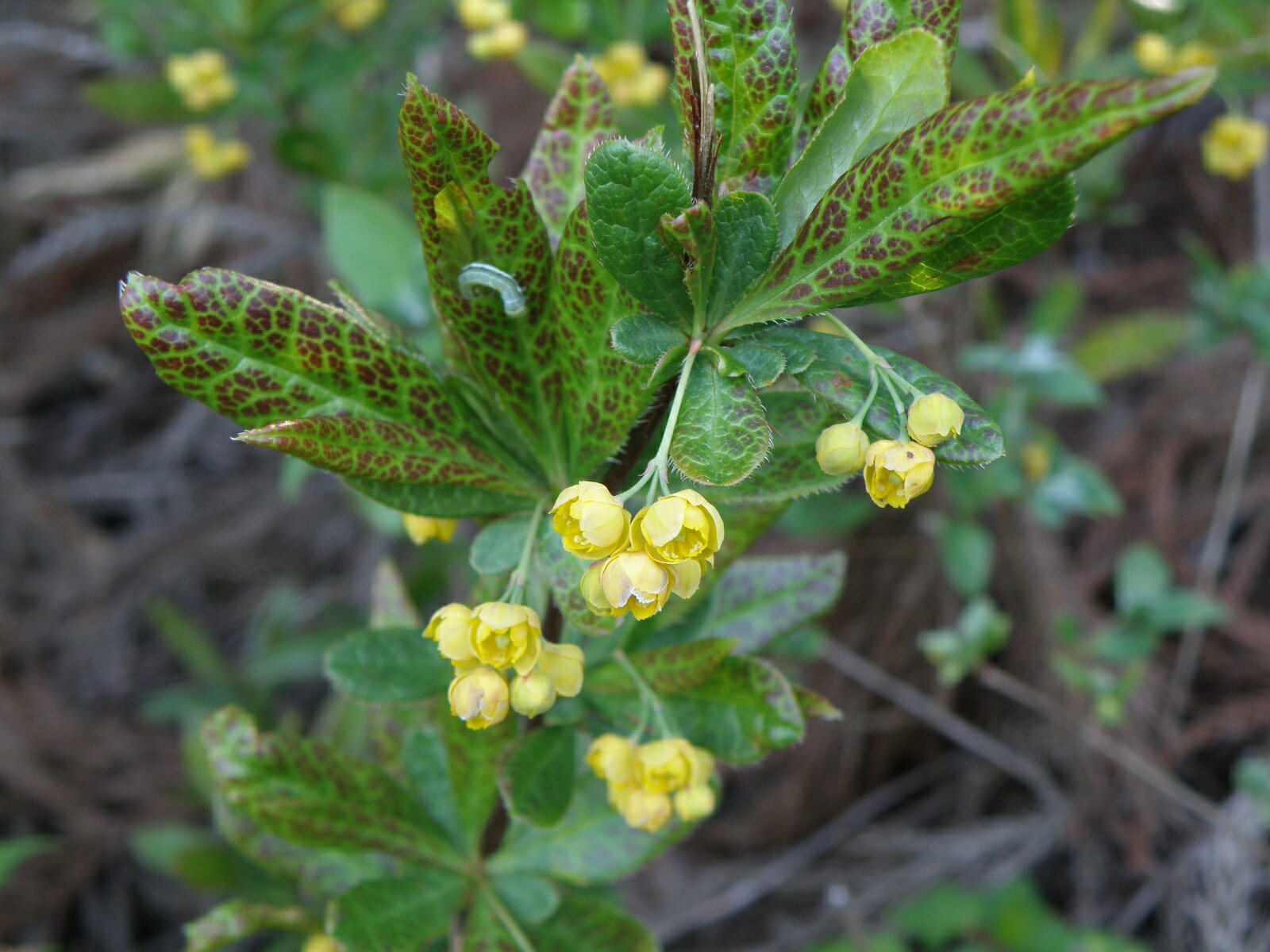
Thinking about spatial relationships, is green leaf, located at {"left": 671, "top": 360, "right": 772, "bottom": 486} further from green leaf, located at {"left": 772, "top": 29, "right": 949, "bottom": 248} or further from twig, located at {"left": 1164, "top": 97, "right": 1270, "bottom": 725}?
twig, located at {"left": 1164, "top": 97, "right": 1270, "bottom": 725}

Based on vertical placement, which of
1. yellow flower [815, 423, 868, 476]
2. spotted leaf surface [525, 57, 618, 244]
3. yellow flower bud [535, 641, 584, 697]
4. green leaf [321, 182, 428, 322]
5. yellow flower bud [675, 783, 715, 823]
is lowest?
yellow flower bud [675, 783, 715, 823]

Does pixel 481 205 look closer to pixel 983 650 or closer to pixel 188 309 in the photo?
pixel 188 309

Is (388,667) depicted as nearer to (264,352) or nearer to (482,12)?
(264,352)

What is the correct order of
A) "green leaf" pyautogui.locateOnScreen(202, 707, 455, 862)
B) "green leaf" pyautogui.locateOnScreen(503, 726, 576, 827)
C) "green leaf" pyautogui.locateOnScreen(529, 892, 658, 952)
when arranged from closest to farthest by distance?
"green leaf" pyautogui.locateOnScreen(503, 726, 576, 827), "green leaf" pyautogui.locateOnScreen(202, 707, 455, 862), "green leaf" pyautogui.locateOnScreen(529, 892, 658, 952)

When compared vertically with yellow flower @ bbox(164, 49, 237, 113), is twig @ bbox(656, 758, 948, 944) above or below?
below

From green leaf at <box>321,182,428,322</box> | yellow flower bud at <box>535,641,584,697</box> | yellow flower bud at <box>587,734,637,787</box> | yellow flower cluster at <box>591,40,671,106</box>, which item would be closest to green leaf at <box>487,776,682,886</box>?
yellow flower bud at <box>587,734,637,787</box>

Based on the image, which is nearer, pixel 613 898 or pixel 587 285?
pixel 587 285

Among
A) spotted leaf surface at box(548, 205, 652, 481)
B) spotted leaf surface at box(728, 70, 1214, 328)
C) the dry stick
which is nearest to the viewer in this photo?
spotted leaf surface at box(728, 70, 1214, 328)

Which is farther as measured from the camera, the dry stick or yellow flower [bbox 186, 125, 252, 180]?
yellow flower [bbox 186, 125, 252, 180]

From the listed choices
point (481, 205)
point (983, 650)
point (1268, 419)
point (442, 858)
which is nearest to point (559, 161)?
point (481, 205)
